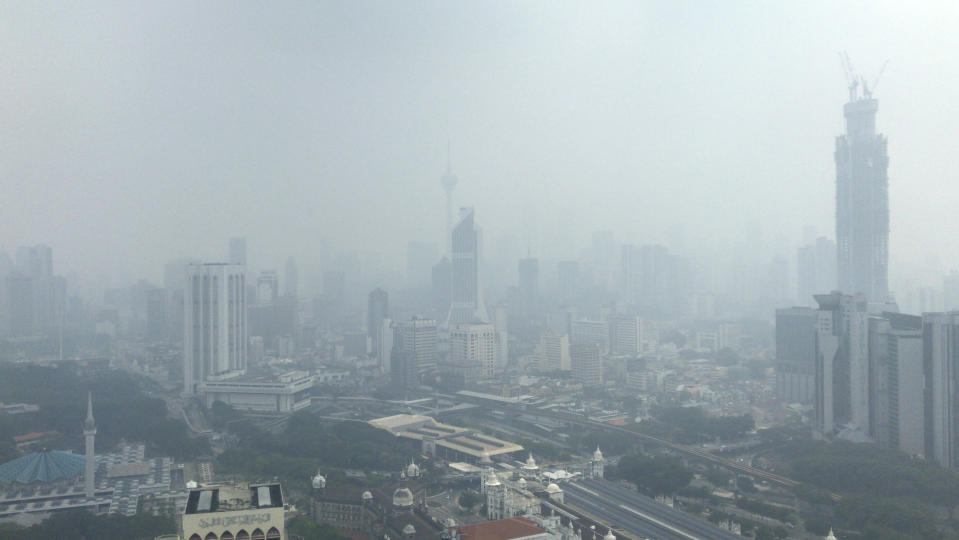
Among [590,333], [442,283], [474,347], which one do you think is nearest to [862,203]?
[590,333]

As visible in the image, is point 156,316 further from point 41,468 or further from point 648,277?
point 648,277

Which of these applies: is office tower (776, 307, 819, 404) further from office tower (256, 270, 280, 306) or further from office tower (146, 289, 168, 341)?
office tower (146, 289, 168, 341)

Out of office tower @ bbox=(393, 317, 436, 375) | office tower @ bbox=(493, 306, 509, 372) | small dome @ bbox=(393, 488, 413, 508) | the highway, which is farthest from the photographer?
office tower @ bbox=(493, 306, 509, 372)

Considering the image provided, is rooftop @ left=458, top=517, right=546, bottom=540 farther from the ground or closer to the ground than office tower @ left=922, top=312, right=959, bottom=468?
closer to the ground

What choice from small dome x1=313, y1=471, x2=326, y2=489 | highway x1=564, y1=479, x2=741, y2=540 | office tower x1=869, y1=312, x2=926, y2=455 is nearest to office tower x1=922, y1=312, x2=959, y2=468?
office tower x1=869, y1=312, x2=926, y2=455

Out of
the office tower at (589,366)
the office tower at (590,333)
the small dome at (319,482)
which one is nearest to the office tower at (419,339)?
the office tower at (589,366)

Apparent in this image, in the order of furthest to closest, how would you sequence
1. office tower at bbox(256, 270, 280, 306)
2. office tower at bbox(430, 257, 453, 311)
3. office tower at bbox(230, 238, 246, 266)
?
office tower at bbox(430, 257, 453, 311)
office tower at bbox(256, 270, 280, 306)
office tower at bbox(230, 238, 246, 266)
